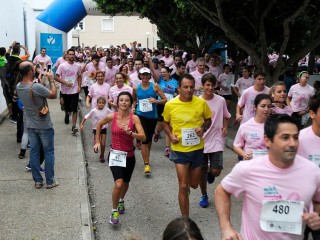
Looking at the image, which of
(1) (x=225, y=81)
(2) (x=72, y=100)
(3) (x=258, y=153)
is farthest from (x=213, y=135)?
(1) (x=225, y=81)

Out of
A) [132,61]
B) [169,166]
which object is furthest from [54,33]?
[169,166]

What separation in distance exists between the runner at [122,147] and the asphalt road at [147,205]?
10.2 inches

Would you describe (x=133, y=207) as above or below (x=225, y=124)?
below

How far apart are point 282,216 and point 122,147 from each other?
2.93 m

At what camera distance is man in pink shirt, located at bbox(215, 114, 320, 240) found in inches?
119

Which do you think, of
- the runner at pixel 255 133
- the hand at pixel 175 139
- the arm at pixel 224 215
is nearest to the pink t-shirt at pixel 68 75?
the hand at pixel 175 139

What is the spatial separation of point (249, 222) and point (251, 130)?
225 centimetres

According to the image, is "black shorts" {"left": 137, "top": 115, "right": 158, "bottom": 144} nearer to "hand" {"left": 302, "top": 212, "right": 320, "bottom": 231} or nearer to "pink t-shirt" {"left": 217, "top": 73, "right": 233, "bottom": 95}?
"pink t-shirt" {"left": 217, "top": 73, "right": 233, "bottom": 95}

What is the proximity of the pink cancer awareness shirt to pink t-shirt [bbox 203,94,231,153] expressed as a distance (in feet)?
2.83

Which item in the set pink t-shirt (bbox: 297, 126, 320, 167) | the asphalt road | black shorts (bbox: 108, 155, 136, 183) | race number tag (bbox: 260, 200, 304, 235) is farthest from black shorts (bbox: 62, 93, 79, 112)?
race number tag (bbox: 260, 200, 304, 235)

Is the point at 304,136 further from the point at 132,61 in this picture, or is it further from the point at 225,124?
the point at 132,61

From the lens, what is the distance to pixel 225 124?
21.5 ft

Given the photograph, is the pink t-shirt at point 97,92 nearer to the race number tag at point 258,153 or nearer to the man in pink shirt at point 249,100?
the man in pink shirt at point 249,100

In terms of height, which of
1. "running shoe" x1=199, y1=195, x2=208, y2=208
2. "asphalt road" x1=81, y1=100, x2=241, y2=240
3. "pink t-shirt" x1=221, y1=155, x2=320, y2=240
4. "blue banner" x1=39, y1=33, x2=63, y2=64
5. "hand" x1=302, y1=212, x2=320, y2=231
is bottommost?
"asphalt road" x1=81, y1=100, x2=241, y2=240
